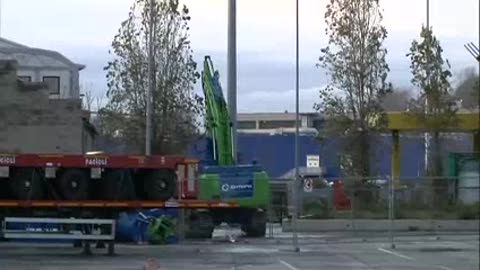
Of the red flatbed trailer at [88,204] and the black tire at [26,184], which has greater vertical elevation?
the black tire at [26,184]

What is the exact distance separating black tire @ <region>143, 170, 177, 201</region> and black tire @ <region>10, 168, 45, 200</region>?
240 cm

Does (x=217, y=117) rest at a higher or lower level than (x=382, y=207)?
higher

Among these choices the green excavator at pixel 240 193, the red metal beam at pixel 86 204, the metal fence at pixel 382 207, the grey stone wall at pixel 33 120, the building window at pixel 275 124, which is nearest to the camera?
the red metal beam at pixel 86 204

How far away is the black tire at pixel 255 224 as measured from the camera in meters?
30.6

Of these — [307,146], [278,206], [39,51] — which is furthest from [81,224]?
[307,146]

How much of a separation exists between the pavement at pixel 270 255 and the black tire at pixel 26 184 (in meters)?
1.32

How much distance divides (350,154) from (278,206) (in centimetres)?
721

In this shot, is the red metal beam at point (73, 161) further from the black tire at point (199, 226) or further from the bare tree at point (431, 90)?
the bare tree at point (431, 90)

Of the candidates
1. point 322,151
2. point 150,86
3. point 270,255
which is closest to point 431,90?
point 322,151

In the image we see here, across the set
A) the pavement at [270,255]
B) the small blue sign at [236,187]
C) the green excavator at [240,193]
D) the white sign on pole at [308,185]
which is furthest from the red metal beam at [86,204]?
the white sign on pole at [308,185]

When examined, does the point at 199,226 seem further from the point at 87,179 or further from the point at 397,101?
the point at 397,101

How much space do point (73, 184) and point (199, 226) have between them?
21.5ft

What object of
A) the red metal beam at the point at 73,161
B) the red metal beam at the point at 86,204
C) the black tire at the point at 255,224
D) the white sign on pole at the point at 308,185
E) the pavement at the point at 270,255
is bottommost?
the pavement at the point at 270,255

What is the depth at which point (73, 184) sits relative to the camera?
24.2 meters
